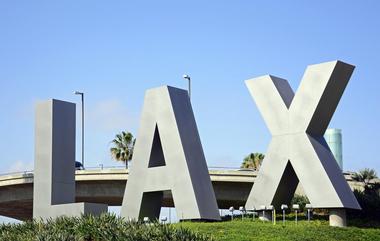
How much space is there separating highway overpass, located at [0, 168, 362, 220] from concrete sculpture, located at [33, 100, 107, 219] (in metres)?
17.4

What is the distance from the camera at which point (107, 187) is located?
5041 centimetres

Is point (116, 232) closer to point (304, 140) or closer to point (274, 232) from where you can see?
point (274, 232)

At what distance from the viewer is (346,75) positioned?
31828 mm

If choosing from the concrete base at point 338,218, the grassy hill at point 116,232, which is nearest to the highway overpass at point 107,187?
the concrete base at point 338,218

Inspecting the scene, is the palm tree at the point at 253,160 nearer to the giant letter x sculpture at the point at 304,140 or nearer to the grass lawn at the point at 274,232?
the giant letter x sculpture at the point at 304,140

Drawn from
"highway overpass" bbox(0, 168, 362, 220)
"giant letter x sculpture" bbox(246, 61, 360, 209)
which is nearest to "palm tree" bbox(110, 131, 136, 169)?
"highway overpass" bbox(0, 168, 362, 220)

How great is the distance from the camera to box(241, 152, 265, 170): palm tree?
64.1 metres

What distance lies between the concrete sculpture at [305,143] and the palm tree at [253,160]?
29.9 m

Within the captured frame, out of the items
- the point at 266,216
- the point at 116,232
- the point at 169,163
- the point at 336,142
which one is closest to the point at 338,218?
the point at 266,216

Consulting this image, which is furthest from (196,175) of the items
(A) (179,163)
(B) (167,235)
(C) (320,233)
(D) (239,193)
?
(D) (239,193)

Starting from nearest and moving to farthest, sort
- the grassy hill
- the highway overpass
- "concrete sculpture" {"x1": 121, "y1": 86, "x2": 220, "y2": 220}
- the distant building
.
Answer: the grassy hill
"concrete sculpture" {"x1": 121, "y1": 86, "x2": 220, "y2": 220}
the highway overpass
the distant building

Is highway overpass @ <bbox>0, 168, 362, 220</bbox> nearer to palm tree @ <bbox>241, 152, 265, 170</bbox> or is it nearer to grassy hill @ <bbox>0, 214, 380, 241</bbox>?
palm tree @ <bbox>241, 152, 265, 170</bbox>

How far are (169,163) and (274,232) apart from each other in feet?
19.3

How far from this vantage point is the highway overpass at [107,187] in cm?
4502
